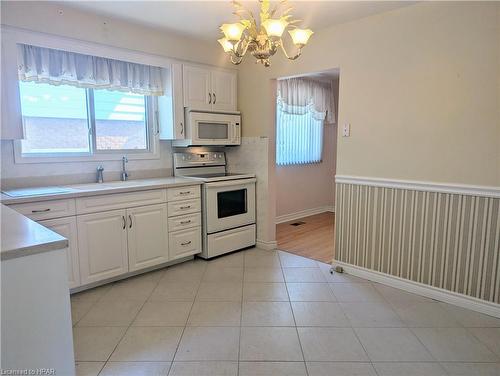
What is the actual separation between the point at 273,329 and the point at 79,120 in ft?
8.38

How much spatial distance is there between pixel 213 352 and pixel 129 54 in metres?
2.69

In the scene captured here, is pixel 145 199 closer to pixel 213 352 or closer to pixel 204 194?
pixel 204 194

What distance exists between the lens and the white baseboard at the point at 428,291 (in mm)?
2408

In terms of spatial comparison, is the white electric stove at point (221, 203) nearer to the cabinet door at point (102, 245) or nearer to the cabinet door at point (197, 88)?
the cabinet door at point (197, 88)

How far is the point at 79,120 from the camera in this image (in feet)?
10.3

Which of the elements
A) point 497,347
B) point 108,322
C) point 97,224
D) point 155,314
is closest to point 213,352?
point 155,314

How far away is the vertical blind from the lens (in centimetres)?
498

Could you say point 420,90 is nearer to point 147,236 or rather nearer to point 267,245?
point 267,245

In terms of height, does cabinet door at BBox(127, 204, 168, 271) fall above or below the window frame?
below

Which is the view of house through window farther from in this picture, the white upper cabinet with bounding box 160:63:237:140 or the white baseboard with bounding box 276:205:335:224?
the white baseboard with bounding box 276:205:335:224

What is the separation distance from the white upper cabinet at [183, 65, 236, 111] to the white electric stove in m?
0.59

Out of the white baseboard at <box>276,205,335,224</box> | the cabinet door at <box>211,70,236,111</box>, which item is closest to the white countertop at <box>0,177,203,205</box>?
the cabinet door at <box>211,70,236,111</box>

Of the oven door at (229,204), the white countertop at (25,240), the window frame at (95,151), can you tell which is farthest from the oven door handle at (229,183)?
the white countertop at (25,240)

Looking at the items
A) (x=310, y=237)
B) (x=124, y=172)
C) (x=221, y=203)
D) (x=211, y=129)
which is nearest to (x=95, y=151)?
(x=124, y=172)
